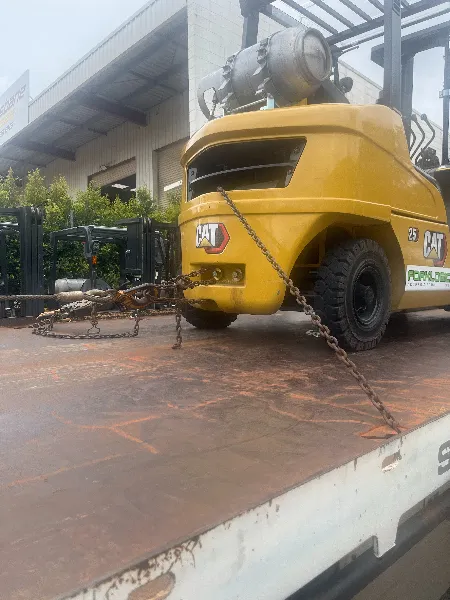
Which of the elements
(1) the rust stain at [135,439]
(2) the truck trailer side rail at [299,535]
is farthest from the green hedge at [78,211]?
(2) the truck trailer side rail at [299,535]

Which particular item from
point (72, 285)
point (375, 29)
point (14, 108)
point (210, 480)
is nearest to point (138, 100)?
point (14, 108)

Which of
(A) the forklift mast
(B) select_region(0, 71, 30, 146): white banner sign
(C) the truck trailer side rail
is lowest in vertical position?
(C) the truck trailer side rail

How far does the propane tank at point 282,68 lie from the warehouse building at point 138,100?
1007 centimetres

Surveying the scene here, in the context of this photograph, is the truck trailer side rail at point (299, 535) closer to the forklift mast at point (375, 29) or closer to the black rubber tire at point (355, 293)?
the black rubber tire at point (355, 293)

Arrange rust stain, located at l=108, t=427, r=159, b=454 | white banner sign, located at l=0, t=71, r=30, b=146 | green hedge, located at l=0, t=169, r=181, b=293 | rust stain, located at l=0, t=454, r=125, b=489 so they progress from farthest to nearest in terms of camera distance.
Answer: white banner sign, located at l=0, t=71, r=30, b=146 < green hedge, located at l=0, t=169, r=181, b=293 < rust stain, located at l=108, t=427, r=159, b=454 < rust stain, located at l=0, t=454, r=125, b=489

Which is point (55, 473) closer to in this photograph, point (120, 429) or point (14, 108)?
point (120, 429)

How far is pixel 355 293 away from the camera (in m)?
3.22

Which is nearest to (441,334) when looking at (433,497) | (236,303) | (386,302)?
(386,302)

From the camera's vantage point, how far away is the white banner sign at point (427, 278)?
3.46 meters

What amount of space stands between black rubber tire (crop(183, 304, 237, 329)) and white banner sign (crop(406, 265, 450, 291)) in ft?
4.74

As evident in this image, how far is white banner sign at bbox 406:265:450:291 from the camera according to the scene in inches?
136

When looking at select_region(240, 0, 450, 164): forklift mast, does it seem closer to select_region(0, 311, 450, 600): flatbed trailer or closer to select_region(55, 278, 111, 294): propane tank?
select_region(0, 311, 450, 600): flatbed trailer

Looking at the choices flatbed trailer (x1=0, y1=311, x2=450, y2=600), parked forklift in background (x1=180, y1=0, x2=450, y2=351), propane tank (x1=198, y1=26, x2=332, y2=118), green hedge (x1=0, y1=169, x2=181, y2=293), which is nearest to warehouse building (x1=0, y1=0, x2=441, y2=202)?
green hedge (x1=0, y1=169, x2=181, y2=293)

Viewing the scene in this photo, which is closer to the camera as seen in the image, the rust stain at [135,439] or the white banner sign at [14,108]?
the rust stain at [135,439]
